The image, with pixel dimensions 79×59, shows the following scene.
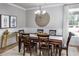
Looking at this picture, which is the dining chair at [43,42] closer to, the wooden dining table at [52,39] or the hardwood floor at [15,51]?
the wooden dining table at [52,39]

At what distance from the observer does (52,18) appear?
2703 millimetres

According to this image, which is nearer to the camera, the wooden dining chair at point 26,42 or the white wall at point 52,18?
the white wall at point 52,18

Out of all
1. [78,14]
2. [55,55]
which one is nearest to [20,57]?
[55,55]

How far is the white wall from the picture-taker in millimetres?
2652

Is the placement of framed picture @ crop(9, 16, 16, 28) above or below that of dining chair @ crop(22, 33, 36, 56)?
above

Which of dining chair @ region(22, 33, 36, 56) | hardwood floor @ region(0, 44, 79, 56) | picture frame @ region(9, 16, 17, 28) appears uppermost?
picture frame @ region(9, 16, 17, 28)

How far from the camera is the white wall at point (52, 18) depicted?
8.70 feet

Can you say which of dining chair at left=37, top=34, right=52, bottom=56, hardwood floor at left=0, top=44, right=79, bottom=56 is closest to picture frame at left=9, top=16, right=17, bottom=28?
hardwood floor at left=0, top=44, right=79, bottom=56

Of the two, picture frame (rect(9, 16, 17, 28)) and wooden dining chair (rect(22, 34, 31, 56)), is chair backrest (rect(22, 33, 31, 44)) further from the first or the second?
picture frame (rect(9, 16, 17, 28))

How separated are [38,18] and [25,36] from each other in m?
0.51

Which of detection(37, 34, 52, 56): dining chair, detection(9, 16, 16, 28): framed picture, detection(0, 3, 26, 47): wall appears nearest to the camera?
detection(0, 3, 26, 47): wall

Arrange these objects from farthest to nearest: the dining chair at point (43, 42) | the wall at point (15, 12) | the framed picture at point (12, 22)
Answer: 1. the dining chair at point (43, 42)
2. the framed picture at point (12, 22)
3. the wall at point (15, 12)

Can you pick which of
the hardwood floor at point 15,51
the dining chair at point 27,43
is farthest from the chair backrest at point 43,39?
the hardwood floor at point 15,51

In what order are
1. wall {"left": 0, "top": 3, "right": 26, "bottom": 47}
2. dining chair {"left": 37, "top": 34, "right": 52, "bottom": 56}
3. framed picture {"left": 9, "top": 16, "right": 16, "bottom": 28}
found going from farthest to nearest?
1. dining chair {"left": 37, "top": 34, "right": 52, "bottom": 56}
2. framed picture {"left": 9, "top": 16, "right": 16, "bottom": 28}
3. wall {"left": 0, "top": 3, "right": 26, "bottom": 47}
